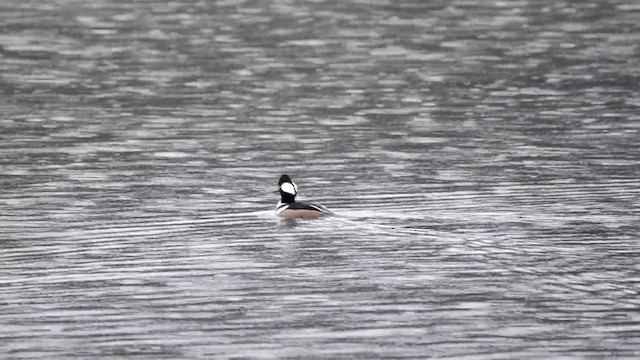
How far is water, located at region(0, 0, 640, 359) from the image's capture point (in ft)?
56.9

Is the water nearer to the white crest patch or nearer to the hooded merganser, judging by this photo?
the hooded merganser

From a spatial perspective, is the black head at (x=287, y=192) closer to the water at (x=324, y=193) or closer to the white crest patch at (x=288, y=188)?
the white crest patch at (x=288, y=188)

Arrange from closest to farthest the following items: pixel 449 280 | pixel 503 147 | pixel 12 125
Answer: pixel 449 280, pixel 503 147, pixel 12 125

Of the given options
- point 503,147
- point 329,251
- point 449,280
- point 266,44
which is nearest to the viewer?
point 449,280

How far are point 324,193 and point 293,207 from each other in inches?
107

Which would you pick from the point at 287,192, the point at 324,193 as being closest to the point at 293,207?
the point at 287,192

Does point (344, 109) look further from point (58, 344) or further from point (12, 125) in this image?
point (58, 344)

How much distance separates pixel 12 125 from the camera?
34.9 metres

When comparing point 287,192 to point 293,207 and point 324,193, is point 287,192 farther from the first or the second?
point 324,193

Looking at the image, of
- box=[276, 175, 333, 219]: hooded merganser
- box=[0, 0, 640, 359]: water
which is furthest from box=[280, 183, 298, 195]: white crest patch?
box=[0, 0, 640, 359]: water

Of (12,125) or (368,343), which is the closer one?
(368,343)

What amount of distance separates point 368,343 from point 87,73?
1122 inches

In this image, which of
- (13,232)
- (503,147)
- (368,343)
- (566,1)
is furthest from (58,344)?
(566,1)

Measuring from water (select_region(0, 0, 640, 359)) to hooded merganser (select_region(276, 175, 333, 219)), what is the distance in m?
0.18
